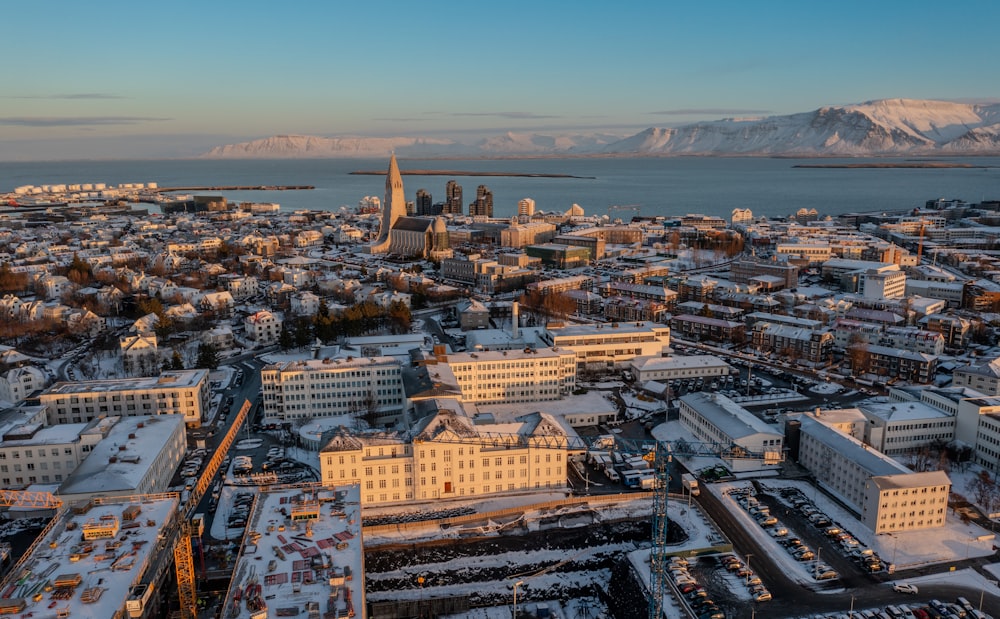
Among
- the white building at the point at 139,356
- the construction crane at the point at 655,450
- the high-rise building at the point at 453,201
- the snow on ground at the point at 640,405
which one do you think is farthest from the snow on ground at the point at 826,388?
the high-rise building at the point at 453,201

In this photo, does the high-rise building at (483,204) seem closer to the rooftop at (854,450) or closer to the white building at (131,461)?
the white building at (131,461)

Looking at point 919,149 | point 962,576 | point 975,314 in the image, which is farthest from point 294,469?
point 919,149

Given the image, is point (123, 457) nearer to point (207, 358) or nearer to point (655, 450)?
point (207, 358)

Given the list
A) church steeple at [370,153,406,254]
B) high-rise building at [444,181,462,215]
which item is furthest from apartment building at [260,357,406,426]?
high-rise building at [444,181,462,215]

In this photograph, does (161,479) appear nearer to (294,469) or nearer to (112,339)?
(294,469)

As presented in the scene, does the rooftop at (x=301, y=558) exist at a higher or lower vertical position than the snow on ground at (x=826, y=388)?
higher

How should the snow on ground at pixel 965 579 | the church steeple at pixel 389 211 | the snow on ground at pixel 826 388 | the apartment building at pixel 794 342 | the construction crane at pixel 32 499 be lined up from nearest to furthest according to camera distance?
the snow on ground at pixel 965 579
the construction crane at pixel 32 499
the snow on ground at pixel 826 388
the apartment building at pixel 794 342
the church steeple at pixel 389 211

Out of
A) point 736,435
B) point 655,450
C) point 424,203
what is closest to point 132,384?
point 655,450
